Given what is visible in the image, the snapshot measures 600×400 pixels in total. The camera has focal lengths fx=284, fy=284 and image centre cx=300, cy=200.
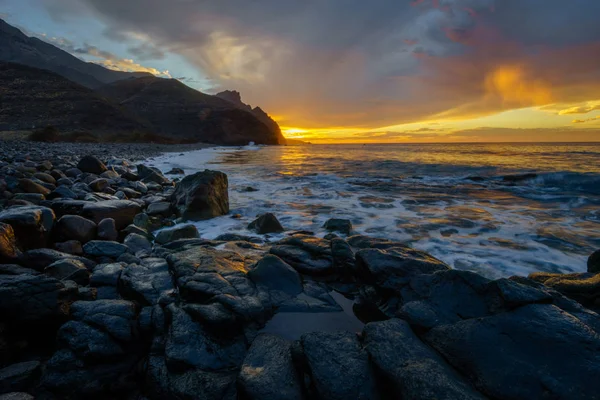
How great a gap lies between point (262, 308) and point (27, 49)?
735ft

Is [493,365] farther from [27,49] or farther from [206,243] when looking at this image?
[27,49]

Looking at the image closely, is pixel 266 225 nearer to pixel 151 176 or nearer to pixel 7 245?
pixel 7 245

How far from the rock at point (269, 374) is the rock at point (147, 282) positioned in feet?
4.43

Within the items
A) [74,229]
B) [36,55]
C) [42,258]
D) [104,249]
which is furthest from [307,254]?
[36,55]

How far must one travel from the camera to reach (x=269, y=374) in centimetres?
212

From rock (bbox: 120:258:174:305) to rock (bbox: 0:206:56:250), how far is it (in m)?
1.70

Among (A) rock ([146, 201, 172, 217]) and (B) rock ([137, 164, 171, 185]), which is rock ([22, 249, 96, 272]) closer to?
(A) rock ([146, 201, 172, 217])

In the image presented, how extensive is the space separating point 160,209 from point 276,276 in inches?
206

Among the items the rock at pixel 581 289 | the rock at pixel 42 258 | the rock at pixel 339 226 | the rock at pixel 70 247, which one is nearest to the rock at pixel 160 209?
the rock at pixel 70 247

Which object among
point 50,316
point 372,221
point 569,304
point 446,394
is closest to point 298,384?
point 446,394

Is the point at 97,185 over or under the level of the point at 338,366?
over

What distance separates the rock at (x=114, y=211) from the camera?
5.80 meters

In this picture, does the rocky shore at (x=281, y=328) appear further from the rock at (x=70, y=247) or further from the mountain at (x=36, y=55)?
the mountain at (x=36, y=55)

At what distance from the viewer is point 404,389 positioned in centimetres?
189
